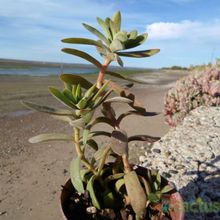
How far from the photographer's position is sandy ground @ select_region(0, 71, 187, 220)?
121 inches

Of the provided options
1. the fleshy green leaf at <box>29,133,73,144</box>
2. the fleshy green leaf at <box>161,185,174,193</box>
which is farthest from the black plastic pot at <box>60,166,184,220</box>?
the fleshy green leaf at <box>29,133,73,144</box>

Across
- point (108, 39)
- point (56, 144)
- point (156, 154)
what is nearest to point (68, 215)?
point (108, 39)

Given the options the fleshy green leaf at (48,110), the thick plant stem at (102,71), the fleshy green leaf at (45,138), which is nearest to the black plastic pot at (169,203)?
the fleshy green leaf at (45,138)

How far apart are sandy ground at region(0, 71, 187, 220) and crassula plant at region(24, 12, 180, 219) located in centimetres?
131

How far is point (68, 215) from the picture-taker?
5.57ft

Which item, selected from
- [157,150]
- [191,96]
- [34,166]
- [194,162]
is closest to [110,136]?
[194,162]

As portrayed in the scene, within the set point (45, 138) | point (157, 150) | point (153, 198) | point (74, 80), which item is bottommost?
point (157, 150)

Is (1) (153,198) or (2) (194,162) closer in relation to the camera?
(1) (153,198)

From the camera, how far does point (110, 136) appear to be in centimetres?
171

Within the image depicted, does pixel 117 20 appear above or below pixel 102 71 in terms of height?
above

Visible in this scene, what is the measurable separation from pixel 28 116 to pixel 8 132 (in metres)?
1.80

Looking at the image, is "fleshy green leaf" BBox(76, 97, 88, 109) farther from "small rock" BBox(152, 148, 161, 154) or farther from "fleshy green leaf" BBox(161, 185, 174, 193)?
"small rock" BBox(152, 148, 161, 154)

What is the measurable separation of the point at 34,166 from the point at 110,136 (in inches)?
105

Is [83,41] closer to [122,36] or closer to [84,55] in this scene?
[84,55]
